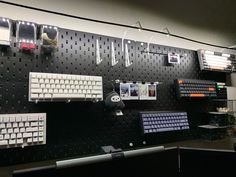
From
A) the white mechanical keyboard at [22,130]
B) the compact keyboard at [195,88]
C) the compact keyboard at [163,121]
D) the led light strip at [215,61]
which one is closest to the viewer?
the white mechanical keyboard at [22,130]

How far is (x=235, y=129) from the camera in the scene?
1.85 m

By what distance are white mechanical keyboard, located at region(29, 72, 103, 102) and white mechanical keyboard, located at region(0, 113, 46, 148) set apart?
0.10m

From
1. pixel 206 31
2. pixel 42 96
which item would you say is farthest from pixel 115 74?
pixel 206 31

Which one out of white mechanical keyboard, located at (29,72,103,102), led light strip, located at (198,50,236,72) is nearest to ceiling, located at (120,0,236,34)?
led light strip, located at (198,50,236,72)

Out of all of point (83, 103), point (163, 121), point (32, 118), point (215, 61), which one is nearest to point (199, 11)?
point (215, 61)

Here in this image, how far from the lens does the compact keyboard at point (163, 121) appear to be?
4.61ft

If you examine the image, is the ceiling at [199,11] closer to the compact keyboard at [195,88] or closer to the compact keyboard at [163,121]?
the compact keyboard at [195,88]

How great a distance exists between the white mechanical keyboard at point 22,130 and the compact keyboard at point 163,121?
0.65 meters

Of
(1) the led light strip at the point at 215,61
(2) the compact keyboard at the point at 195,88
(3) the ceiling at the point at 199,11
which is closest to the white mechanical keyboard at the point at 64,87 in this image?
(2) the compact keyboard at the point at 195,88

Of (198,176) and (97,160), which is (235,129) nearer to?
(198,176)

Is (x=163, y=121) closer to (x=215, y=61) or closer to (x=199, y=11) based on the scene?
(x=215, y=61)

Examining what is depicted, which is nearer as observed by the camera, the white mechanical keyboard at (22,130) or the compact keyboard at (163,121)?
the white mechanical keyboard at (22,130)

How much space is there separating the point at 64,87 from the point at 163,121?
75 cm

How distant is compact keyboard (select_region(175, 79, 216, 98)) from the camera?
158 cm
